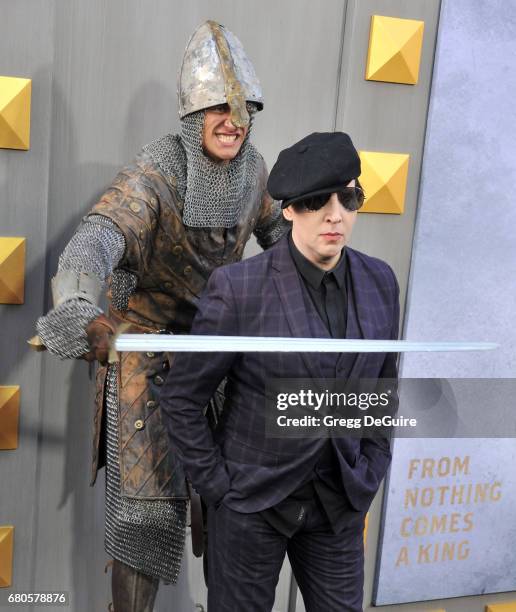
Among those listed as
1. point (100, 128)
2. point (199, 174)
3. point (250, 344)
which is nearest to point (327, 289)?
point (250, 344)

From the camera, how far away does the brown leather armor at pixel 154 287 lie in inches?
82.6

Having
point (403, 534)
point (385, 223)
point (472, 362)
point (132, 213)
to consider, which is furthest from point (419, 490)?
point (132, 213)

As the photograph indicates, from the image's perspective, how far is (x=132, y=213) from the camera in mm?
2061

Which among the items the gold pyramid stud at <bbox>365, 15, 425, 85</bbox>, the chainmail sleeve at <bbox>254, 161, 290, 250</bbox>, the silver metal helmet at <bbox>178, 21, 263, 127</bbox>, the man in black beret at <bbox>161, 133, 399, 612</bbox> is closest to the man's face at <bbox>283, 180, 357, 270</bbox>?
the man in black beret at <bbox>161, 133, 399, 612</bbox>

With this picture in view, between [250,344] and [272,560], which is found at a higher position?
[250,344]

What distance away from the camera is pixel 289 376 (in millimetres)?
1878

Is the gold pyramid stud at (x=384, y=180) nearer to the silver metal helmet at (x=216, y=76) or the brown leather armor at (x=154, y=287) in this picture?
the brown leather armor at (x=154, y=287)

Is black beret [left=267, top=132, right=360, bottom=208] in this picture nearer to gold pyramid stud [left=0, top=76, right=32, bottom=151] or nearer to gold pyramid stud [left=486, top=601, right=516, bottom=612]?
gold pyramid stud [left=0, top=76, right=32, bottom=151]

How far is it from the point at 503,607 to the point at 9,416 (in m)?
1.97

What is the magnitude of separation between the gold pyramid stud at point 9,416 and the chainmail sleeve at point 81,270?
0.78 metres

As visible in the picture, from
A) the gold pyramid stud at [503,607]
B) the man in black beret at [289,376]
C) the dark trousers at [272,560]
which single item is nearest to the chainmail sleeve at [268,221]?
the man in black beret at [289,376]

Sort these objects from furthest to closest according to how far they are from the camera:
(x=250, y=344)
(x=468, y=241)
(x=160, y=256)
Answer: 1. (x=468, y=241)
2. (x=160, y=256)
3. (x=250, y=344)

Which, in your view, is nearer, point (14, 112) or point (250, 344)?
point (250, 344)

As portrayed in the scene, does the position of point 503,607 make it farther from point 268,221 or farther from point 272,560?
point 268,221
